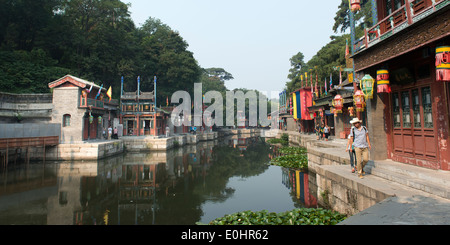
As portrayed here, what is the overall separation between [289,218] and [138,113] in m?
25.9

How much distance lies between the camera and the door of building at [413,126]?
21.2 ft

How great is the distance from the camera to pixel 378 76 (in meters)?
7.18

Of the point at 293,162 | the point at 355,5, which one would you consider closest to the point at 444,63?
the point at 355,5

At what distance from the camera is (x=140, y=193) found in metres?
10.2

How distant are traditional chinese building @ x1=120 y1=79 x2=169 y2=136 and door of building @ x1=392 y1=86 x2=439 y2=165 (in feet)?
81.6

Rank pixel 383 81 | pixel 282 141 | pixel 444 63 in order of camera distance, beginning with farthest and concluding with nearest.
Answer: pixel 282 141, pixel 383 81, pixel 444 63

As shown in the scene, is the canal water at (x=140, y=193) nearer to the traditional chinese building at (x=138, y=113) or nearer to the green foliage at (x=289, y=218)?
the green foliage at (x=289, y=218)

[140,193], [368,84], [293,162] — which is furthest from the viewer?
[293,162]

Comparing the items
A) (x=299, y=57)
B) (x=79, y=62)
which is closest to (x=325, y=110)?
(x=79, y=62)

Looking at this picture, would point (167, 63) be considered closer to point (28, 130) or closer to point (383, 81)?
point (28, 130)

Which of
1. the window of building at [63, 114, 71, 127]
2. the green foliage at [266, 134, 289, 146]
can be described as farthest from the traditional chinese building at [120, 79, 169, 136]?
the green foliage at [266, 134, 289, 146]

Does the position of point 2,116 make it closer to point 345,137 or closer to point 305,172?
point 305,172

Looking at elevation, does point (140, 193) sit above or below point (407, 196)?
below

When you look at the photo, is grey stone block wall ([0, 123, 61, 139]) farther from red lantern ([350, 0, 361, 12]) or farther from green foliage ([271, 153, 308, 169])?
red lantern ([350, 0, 361, 12])
